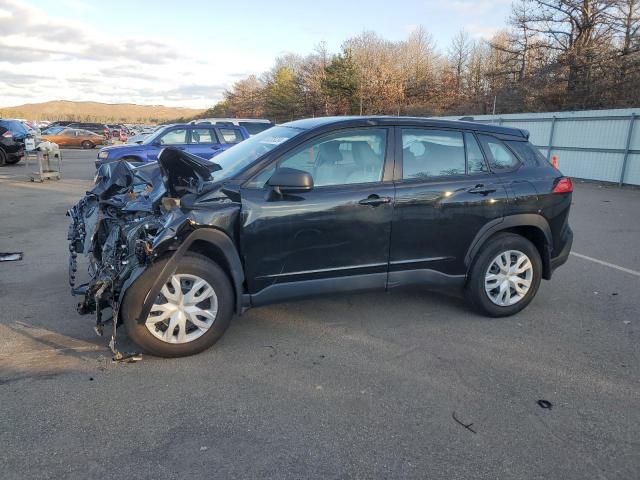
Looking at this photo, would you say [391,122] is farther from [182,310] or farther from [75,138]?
[75,138]

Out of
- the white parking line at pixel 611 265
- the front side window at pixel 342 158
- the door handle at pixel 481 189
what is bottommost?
the white parking line at pixel 611 265

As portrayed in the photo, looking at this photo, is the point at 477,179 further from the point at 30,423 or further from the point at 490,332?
the point at 30,423

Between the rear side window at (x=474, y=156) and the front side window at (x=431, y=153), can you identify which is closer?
the front side window at (x=431, y=153)

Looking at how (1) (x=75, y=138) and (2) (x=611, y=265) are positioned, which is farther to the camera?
(1) (x=75, y=138)

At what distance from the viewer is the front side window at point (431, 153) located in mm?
4230

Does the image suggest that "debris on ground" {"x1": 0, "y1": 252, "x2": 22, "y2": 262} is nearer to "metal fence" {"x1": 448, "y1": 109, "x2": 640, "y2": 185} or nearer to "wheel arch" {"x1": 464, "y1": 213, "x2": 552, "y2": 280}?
"wheel arch" {"x1": 464, "y1": 213, "x2": 552, "y2": 280}

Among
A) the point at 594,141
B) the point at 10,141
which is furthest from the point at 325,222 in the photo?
the point at 10,141

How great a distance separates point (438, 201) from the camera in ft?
13.8

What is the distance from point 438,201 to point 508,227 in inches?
32.0

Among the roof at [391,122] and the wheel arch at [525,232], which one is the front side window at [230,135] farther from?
the wheel arch at [525,232]

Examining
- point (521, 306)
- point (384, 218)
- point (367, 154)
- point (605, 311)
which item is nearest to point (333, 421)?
point (384, 218)

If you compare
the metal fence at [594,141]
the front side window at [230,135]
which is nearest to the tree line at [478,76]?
the metal fence at [594,141]

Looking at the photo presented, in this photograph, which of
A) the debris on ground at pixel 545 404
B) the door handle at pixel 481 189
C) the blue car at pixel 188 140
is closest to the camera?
the debris on ground at pixel 545 404

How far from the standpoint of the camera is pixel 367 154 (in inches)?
163
